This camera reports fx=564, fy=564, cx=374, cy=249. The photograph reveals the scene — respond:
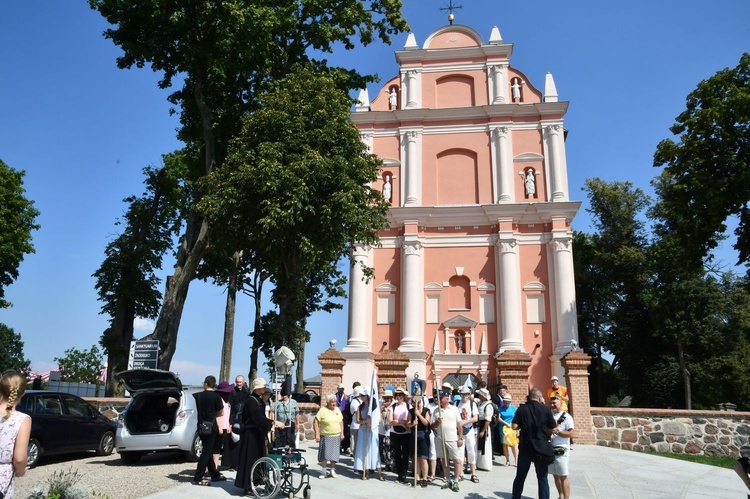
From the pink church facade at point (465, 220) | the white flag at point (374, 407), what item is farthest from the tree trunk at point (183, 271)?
the white flag at point (374, 407)

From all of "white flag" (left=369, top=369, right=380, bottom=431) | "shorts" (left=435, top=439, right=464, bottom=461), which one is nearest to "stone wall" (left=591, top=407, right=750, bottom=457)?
"shorts" (left=435, top=439, right=464, bottom=461)

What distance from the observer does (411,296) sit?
2553 centimetres

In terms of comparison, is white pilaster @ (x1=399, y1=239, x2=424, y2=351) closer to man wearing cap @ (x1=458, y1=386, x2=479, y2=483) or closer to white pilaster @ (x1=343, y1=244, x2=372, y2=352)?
white pilaster @ (x1=343, y1=244, x2=372, y2=352)

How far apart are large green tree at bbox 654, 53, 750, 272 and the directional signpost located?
61.2 ft

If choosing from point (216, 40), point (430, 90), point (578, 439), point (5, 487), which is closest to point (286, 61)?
point (216, 40)

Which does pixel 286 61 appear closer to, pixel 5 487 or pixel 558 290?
pixel 558 290

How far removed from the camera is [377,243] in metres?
18.5

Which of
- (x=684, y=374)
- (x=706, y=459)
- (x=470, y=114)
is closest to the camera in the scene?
(x=706, y=459)

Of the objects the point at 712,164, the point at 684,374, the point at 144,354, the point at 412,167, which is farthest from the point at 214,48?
the point at 684,374

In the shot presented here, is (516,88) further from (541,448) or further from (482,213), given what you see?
(541,448)

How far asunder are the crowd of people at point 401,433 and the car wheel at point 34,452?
3399 millimetres

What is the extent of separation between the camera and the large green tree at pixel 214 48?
17.3m

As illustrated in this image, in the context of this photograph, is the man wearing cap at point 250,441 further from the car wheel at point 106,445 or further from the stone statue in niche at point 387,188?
the stone statue in niche at point 387,188

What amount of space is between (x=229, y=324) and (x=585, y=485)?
734 inches
